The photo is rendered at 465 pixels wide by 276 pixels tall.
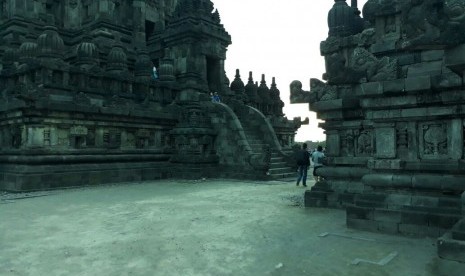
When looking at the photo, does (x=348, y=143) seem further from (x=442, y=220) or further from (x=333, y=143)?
(x=442, y=220)

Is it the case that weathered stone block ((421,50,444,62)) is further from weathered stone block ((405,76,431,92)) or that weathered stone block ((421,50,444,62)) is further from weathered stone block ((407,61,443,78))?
weathered stone block ((405,76,431,92))

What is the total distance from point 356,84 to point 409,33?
1332 millimetres

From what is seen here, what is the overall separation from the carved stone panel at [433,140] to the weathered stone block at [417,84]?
70 centimetres

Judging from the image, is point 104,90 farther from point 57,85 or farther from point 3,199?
point 3,199

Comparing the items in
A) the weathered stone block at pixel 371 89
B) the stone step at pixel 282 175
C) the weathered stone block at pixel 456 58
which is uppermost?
the weathered stone block at pixel 456 58

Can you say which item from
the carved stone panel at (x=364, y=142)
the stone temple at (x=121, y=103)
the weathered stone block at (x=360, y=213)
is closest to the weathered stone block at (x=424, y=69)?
the carved stone panel at (x=364, y=142)

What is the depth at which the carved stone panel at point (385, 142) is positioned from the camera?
685cm

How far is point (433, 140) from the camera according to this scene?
650cm

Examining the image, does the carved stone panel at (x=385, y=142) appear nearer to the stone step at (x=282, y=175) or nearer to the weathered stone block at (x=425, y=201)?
the weathered stone block at (x=425, y=201)

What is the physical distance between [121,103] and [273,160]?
794cm

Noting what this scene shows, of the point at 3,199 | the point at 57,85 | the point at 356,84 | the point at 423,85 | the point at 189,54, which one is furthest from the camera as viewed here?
the point at 189,54

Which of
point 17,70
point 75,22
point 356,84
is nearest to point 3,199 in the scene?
point 17,70

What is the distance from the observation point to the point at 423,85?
20.8 feet

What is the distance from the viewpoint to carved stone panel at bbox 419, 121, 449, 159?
6.41 metres
